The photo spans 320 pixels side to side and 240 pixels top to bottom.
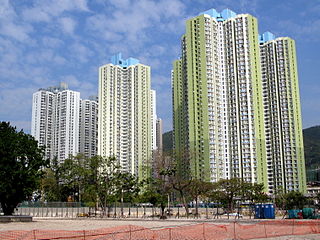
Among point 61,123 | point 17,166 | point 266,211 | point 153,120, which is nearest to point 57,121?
point 61,123

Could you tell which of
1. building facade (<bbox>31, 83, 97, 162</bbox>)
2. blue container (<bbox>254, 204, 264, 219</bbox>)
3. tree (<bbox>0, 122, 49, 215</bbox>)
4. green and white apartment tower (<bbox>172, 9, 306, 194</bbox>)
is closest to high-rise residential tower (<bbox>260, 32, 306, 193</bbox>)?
green and white apartment tower (<bbox>172, 9, 306, 194</bbox>)

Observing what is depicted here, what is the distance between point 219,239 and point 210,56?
289ft

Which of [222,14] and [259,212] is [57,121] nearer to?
[222,14]

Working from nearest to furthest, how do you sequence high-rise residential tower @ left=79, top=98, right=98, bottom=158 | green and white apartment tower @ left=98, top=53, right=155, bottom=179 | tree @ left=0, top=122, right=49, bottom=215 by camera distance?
tree @ left=0, top=122, right=49, bottom=215
green and white apartment tower @ left=98, top=53, right=155, bottom=179
high-rise residential tower @ left=79, top=98, right=98, bottom=158

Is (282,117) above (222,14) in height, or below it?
below

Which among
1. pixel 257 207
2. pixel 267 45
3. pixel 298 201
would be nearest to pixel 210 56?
pixel 267 45

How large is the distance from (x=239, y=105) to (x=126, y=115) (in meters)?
42.2

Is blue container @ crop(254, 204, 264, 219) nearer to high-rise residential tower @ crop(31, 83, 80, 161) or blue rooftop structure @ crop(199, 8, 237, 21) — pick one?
blue rooftop structure @ crop(199, 8, 237, 21)

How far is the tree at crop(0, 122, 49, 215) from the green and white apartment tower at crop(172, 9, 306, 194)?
61.0 m

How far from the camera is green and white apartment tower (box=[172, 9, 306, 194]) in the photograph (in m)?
102

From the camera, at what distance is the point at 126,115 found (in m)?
132

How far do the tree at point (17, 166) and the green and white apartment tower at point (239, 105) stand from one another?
61.0m

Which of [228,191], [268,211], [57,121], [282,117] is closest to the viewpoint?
[268,211]

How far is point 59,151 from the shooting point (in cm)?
13938
